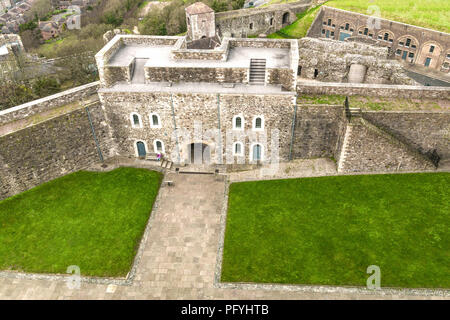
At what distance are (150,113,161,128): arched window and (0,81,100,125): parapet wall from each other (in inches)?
170

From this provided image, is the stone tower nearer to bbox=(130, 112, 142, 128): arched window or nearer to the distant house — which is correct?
bbox=(130, 112, 142, 128): arched window

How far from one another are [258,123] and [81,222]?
12.2m

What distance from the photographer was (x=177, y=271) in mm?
17516

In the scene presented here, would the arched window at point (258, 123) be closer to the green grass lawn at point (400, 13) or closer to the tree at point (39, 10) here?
the green grass lawn at point (400, 13)

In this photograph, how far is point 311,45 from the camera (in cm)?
3328

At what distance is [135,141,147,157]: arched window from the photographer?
2430 cm

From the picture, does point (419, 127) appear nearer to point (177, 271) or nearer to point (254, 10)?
point (177, 271)

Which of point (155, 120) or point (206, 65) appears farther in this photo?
point (155, 120)

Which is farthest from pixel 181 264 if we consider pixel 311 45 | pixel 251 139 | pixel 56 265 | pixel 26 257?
pixel 311 45

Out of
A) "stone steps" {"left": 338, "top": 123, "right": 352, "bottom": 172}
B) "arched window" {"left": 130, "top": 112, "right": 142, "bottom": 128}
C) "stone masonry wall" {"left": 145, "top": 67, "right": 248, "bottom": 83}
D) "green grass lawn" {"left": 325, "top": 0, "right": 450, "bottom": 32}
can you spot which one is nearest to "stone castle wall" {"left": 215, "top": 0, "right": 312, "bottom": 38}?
"green grass lawn" {"left": 325, "top": 0, "right": 450, "bottom": 32}

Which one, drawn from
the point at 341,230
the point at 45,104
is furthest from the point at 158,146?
the point at 341,230

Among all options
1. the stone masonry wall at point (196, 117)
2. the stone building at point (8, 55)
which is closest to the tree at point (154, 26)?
the stone building at point (8, 55)

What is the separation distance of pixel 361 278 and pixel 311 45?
924 inches
